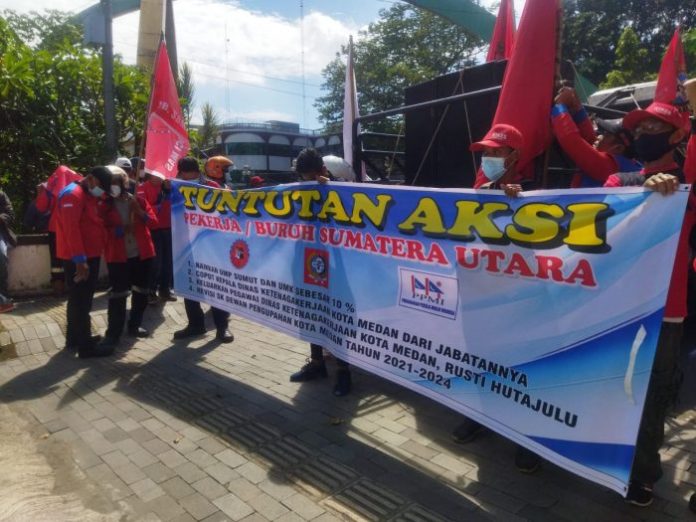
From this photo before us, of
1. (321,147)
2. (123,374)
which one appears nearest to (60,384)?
(123,374)

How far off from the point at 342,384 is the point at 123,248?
2887mm

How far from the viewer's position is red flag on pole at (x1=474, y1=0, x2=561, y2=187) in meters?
3.27

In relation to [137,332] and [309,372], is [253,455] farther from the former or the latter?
[137,332]

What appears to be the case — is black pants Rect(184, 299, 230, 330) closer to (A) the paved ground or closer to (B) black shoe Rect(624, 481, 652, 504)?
(A) the paved ground

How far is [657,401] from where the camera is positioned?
8.85ft

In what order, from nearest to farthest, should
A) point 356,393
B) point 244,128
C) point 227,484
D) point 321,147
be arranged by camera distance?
point 227,484 → point 356,393 → point 321,147 → point 244,128

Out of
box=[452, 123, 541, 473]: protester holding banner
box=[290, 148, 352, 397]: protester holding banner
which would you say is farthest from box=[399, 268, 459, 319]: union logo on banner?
box=[290, 148, 352, 397]: protester holding banner

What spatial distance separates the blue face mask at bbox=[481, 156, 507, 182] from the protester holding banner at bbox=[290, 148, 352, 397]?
119 centimetres

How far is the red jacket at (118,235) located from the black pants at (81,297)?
209 mm

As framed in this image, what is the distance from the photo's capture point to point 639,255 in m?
2.28

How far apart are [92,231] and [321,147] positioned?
31.5 meters

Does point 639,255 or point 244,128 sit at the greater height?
point 244,128

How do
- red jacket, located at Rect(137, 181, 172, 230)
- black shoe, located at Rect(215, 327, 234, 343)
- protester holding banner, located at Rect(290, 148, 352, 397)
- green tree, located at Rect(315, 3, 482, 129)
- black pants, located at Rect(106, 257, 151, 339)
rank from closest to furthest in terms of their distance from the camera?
1. protester holding banner, located at Rect(290, 148, 352, 397)
2. black pants, located at Rect(106, 257, 151, 339)
3. black shoe, located at Rect(215, 327, 234, 343)
4. red jacket, located at Rect(137, 181, 172, 230)
5. green tree, located at Rect(315, 3, 482, 129)

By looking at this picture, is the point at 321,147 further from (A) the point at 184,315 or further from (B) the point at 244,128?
(A) the point at 184,315
